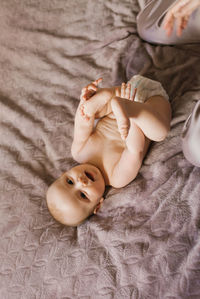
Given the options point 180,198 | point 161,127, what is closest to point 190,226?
point 180,198

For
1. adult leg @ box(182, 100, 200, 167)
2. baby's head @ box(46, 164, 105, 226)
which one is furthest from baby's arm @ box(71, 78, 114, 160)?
adult leg @ box(182, 100, 200, 167)

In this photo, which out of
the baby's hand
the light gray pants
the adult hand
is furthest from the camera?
the light gray pants

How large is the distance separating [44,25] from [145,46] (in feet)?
1.73

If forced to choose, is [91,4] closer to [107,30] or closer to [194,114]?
[107,30]

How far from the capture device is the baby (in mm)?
1025

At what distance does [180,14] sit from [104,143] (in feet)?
1.83

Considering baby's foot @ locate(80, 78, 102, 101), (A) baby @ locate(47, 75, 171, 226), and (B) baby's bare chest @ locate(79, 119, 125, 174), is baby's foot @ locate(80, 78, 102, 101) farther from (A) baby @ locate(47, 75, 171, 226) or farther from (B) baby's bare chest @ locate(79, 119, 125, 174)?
(B) baby's bare chest @ locate(79, 119, 125, 174)

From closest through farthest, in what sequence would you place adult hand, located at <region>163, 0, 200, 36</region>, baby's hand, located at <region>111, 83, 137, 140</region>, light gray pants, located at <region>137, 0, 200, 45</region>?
baby's hand, located at <region>111, 83, 137, 140</region> < adult hand, located at <region>163, 0, 200, 36</region> < light gray pants, located at <region>137, 0, 200, 45</region>

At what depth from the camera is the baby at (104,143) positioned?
103 cm

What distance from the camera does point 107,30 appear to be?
141 centimetres

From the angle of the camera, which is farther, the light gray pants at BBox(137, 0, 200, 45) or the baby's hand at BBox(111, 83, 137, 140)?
the light gray pants at BBox(137, 0, 200, 45)

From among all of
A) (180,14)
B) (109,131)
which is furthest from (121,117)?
(180,14)

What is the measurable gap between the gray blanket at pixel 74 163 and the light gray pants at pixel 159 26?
4cm

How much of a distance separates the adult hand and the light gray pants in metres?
0.04
